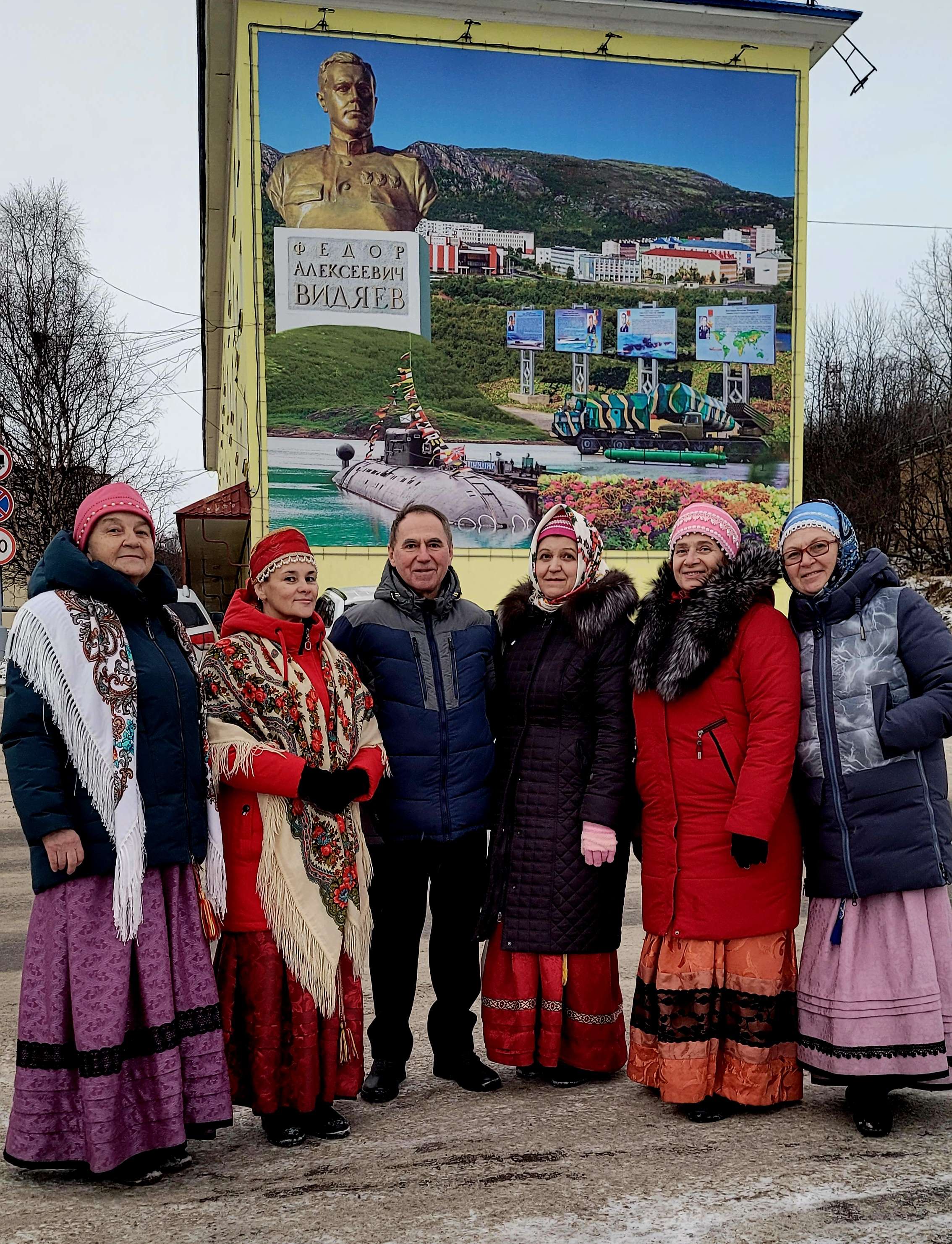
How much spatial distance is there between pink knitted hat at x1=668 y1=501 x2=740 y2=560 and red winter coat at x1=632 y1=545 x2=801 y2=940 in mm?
60

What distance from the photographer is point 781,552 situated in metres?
3.83

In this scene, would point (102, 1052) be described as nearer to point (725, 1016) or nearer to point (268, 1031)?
point (268, 1031)

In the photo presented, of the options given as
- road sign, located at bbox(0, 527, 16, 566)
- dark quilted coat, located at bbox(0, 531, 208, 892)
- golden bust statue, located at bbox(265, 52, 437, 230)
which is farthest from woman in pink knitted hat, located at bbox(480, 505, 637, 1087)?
golden bust statue, located at bbox(265, 52, 437, 230)

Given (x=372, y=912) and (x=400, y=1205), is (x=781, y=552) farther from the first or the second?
(x=400, y=1205)

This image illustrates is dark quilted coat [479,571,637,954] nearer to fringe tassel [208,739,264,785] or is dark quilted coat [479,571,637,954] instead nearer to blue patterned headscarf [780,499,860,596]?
blue patterned headscarf [780,499,860,596]

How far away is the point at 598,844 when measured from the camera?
153 inches

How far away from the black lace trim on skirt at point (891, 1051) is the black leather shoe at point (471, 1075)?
1.17m

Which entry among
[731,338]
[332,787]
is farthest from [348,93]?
[332,787]

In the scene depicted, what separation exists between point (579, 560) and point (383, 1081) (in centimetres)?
191

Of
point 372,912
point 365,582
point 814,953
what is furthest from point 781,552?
point 365,582

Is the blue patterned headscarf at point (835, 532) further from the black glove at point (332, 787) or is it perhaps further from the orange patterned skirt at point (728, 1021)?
the black glove at point (332, 787)

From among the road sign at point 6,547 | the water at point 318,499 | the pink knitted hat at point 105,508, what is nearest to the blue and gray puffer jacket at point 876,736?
the pink knitted hat at point 105,508

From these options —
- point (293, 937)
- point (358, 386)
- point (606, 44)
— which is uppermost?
point (606, 44)

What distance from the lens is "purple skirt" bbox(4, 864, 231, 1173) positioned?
317 cm
